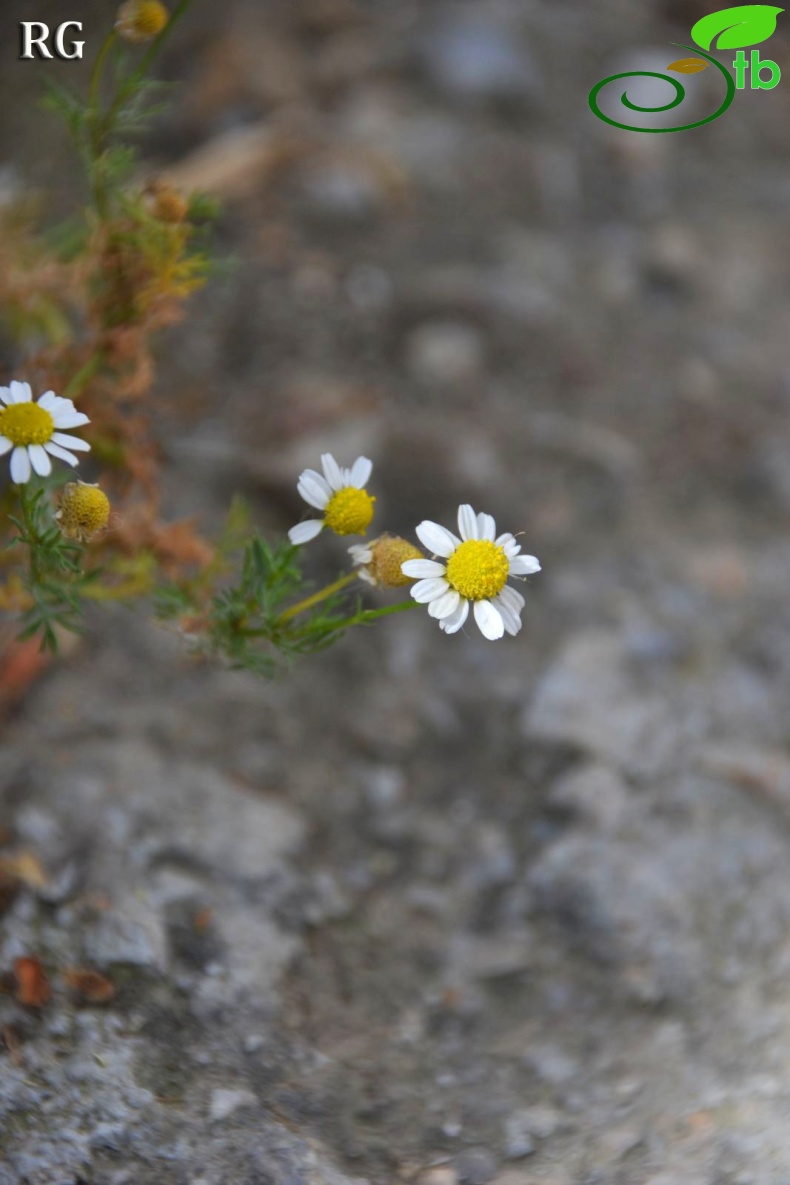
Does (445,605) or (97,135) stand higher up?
(97,135)

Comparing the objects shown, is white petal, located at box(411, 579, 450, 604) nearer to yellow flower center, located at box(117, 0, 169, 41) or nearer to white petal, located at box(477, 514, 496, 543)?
white petal, located at box(477, 514, 496, 543)

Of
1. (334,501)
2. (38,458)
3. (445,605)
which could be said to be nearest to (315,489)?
(334,501)

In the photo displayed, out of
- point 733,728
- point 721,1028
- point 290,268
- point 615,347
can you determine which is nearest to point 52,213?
point 290,268

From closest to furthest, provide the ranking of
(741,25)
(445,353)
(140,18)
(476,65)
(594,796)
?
(140,18) → (594,796) → (445,353) → (741,25) → (476,65)

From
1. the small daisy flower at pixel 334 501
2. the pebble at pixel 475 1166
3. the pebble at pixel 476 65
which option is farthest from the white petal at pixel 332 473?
the pebble at pixel 476 65

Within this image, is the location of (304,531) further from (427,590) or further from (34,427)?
(34,427)

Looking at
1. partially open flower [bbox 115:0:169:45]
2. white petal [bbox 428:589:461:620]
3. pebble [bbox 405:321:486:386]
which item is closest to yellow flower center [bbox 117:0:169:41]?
partially open flower [bbox 115:0:169:45]
